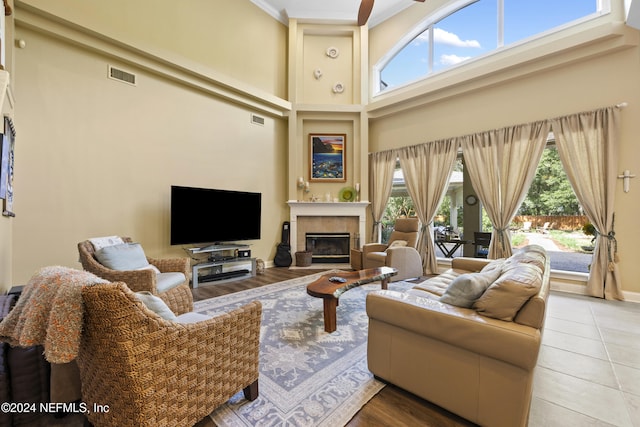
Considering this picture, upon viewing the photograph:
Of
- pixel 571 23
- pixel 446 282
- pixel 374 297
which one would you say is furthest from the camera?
pixel 571 23

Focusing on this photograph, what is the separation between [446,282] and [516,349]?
61.3 inches

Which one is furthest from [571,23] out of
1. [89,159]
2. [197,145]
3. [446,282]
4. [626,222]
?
[89,159]

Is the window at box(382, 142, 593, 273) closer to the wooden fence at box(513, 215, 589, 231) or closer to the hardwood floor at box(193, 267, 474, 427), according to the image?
the wooden fence at box(513, 215, 589, 231)

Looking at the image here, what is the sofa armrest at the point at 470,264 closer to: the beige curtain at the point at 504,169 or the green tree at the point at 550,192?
the beige curtain at the point at 504,169

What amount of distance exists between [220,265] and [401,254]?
126 inches

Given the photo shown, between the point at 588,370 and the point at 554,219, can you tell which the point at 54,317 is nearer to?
the point at 588,370

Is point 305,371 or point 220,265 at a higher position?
point 220,265

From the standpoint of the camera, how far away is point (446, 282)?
2.73m

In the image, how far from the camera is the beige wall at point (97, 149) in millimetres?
3062

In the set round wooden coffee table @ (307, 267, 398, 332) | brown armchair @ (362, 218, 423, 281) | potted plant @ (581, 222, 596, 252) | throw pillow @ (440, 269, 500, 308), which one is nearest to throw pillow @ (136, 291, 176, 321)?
round wooden coffee table @ (307, 267, 398, 332)

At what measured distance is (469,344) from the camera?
1.37m

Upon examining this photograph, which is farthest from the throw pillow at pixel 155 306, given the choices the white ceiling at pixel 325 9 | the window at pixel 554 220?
the white ceiling at pixel 325 9

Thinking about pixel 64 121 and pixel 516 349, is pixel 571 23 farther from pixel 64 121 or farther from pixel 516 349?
pixel 64 121

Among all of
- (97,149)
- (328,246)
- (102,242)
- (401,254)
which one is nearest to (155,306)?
(102,242)
